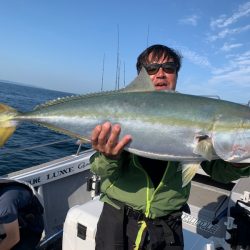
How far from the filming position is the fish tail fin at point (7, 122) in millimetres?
2652

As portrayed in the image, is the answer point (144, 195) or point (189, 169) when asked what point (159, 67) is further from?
point (144, 195)

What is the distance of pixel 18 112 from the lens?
2723mm

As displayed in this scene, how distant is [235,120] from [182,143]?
437 millimetres

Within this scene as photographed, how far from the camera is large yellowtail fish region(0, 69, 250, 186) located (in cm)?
245

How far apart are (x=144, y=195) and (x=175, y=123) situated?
27.8 inches

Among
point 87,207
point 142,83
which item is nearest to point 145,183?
point 142,83

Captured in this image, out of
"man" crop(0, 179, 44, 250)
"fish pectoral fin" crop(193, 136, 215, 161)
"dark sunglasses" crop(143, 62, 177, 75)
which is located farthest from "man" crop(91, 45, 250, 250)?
"man" crop(0, 179, 44, 250)

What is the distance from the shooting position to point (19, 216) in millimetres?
3771

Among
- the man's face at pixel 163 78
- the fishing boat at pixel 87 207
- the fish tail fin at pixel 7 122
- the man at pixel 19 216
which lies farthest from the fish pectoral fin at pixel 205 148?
the man at pixel 19 216

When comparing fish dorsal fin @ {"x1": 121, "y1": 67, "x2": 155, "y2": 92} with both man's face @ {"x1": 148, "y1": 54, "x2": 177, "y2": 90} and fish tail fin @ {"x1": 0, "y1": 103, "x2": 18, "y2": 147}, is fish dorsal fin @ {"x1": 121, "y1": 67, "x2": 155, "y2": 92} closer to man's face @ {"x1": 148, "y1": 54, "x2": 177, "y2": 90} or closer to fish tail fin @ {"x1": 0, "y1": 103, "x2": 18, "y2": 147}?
man's face @ {"x1": 148, "y1": 54, "x2": 177, "y2": 90}

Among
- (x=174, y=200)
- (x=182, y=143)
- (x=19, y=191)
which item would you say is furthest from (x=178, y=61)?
(x=19, y=191)

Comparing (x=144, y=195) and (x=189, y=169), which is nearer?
(x=189, y=169)

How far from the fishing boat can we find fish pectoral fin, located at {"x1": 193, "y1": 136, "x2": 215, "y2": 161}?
1659 mm

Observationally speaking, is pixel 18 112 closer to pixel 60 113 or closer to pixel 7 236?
pixel 60 113
